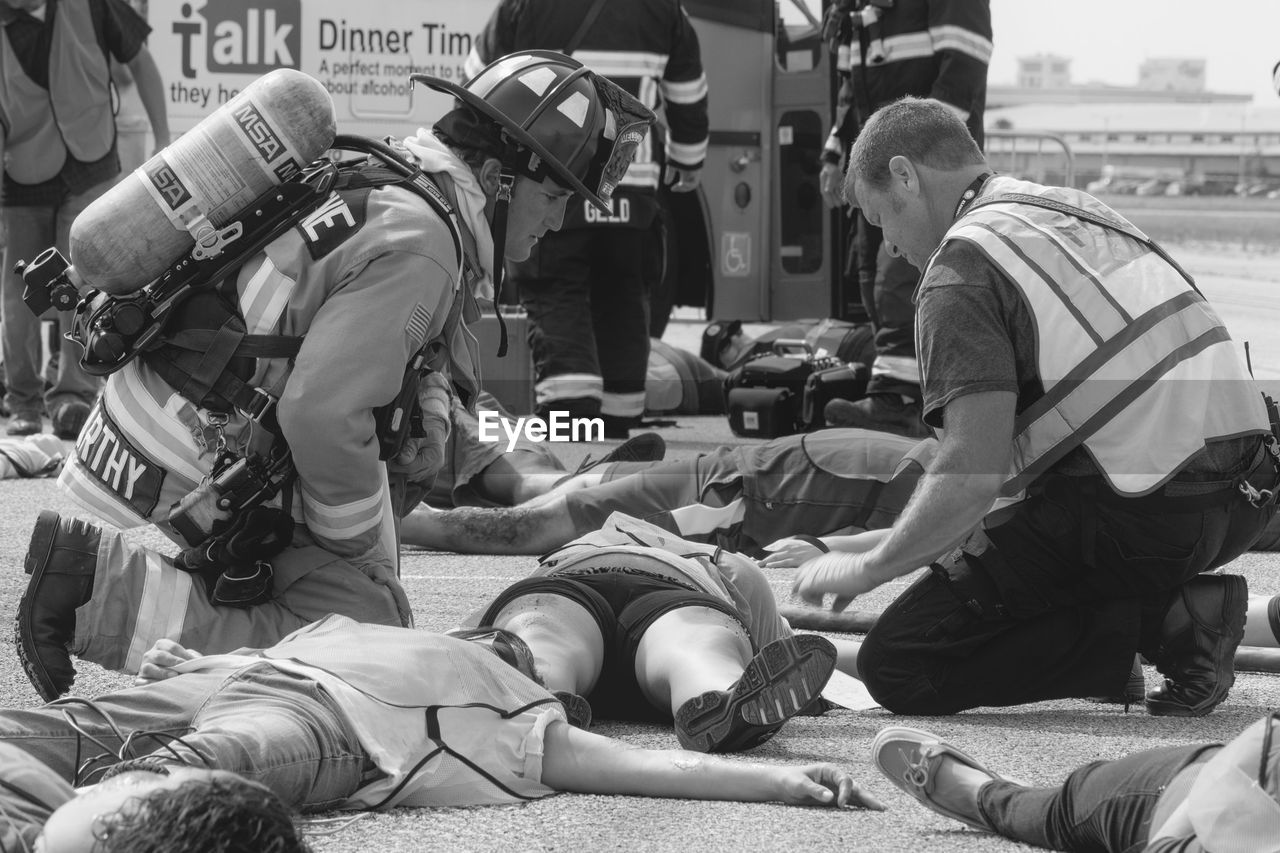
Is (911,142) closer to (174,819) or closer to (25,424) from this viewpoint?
(174,819)

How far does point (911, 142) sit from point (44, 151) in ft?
15.2

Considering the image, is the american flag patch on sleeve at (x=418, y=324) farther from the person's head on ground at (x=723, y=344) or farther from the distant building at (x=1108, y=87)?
the distant building at (x=1108, y=87)

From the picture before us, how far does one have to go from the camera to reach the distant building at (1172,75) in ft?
275

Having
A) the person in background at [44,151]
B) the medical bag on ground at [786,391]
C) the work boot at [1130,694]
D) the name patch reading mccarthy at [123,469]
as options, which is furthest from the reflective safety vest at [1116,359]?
the person in background at [44,151]

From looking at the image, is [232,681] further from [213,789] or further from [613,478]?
[613,478]

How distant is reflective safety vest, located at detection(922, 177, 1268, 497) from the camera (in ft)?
10.7

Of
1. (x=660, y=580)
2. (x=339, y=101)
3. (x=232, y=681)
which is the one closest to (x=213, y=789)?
(x=232, y=681)

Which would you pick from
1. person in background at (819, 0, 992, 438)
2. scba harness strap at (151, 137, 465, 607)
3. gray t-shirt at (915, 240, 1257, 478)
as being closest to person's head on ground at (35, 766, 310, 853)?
scba harness strap at (151, 137, 465, 607)

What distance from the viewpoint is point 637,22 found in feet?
23.7

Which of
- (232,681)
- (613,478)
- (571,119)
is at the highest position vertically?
(571,119)

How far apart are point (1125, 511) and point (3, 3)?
5.38 m

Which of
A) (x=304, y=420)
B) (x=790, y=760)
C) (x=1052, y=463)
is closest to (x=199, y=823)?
(x=790, y=760)

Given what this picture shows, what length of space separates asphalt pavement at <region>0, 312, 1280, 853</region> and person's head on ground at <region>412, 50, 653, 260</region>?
3.38 feet

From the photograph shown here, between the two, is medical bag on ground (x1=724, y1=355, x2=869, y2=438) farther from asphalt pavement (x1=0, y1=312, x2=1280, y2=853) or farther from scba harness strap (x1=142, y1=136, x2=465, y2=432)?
scba harness strap (x1=142, y1=136, x2=465, y2=432)
